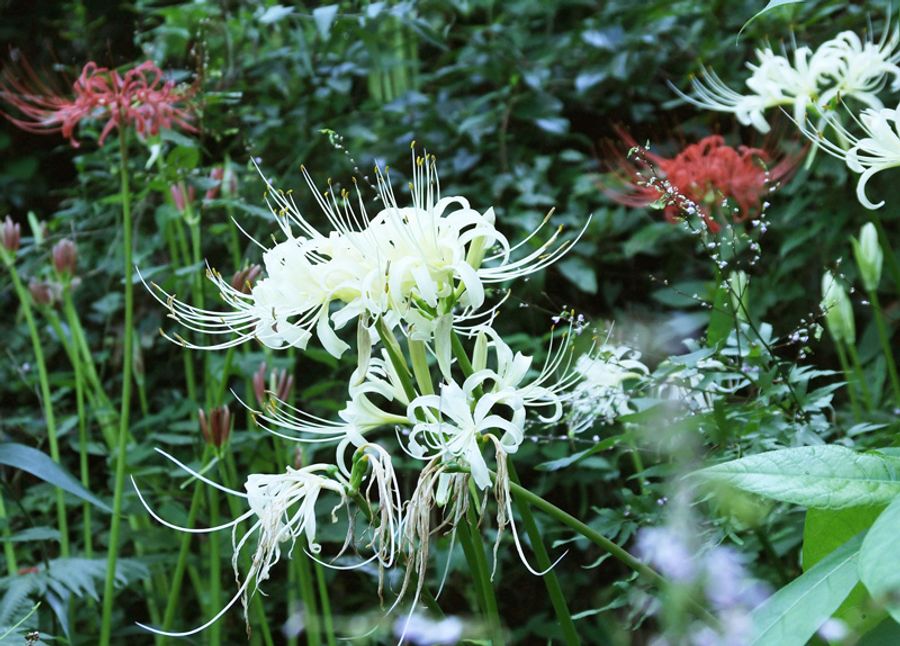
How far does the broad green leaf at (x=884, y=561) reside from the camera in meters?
0.60

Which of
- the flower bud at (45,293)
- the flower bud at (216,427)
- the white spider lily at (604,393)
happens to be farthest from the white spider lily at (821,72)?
the flower bud at (45,293)

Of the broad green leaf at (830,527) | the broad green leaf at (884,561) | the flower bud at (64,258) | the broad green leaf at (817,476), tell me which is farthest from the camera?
the flower bud at (64,258)

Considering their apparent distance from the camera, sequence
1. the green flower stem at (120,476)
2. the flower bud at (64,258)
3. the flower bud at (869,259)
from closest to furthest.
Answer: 1. the green flower stem at (120,476)
2. the flower bud at (869,259)
3. the flower bud at (64,258)

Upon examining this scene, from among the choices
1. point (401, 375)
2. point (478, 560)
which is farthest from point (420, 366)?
point (478, 560)

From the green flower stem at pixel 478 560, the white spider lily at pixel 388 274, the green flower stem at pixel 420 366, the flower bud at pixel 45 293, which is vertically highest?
the flower bud at pixel 45 293

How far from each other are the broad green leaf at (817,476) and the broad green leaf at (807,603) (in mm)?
44

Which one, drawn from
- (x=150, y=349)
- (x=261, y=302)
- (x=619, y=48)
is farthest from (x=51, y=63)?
(x=261, y=302)

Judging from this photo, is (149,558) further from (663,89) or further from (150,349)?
(663,89)

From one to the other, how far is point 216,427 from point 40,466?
0.26 m

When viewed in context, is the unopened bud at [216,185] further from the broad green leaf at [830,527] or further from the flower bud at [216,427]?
the broad green leaf at [830,527]

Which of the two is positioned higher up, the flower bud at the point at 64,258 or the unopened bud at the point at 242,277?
the flower bud at the point at 64,258

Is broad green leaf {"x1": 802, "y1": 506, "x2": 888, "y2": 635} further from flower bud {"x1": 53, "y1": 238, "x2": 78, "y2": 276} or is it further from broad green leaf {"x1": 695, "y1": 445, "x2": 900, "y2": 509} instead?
flower bud {"x1": 53, "y1": 238, "x2": 78, "y2": 276}

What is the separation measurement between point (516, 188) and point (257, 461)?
101 centimetres

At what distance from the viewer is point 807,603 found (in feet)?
2.34
